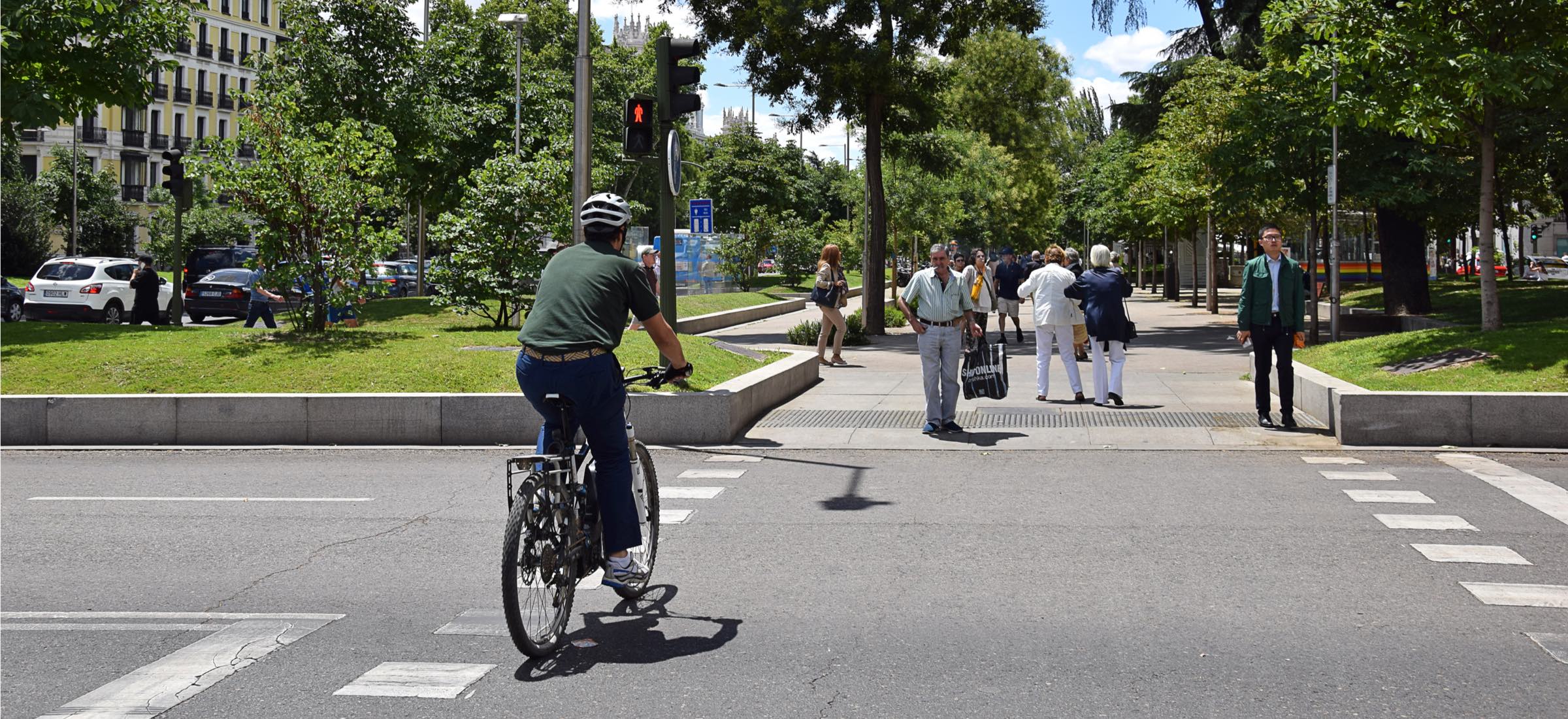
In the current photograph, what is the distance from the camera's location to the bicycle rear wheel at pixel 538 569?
5246mm

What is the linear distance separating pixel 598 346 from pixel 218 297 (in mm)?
29988

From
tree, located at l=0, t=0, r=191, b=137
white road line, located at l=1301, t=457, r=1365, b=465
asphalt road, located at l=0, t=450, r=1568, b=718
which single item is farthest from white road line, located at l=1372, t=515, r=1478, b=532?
tree, located at l=0, t=0, r=191, b=137

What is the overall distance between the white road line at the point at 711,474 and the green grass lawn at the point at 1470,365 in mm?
6115

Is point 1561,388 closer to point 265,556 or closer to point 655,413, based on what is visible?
point 655,413

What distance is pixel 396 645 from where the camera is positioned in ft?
18.8

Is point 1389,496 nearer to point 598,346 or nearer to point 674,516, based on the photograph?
→ point 674,516

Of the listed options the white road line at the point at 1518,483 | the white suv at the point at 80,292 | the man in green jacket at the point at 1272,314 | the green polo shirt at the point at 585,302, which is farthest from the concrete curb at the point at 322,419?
the white suv at the point at 80,292

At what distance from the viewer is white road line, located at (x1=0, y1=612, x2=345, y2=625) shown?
6.28 m

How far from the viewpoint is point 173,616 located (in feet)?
20.7

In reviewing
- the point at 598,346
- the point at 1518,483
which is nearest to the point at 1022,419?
the point at 1518,483

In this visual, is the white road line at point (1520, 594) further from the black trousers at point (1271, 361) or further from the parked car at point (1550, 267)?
the parked car at point (1550, 267)

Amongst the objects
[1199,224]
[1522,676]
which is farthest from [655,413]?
[1199,224]

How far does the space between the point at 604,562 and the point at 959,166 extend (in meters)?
28.2

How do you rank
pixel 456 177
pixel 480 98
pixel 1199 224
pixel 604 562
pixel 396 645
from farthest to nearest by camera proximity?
pixel 1199 224 < pixel 480 98 < pixel 456 177 < pixel 604 562 < pixel 396 645
